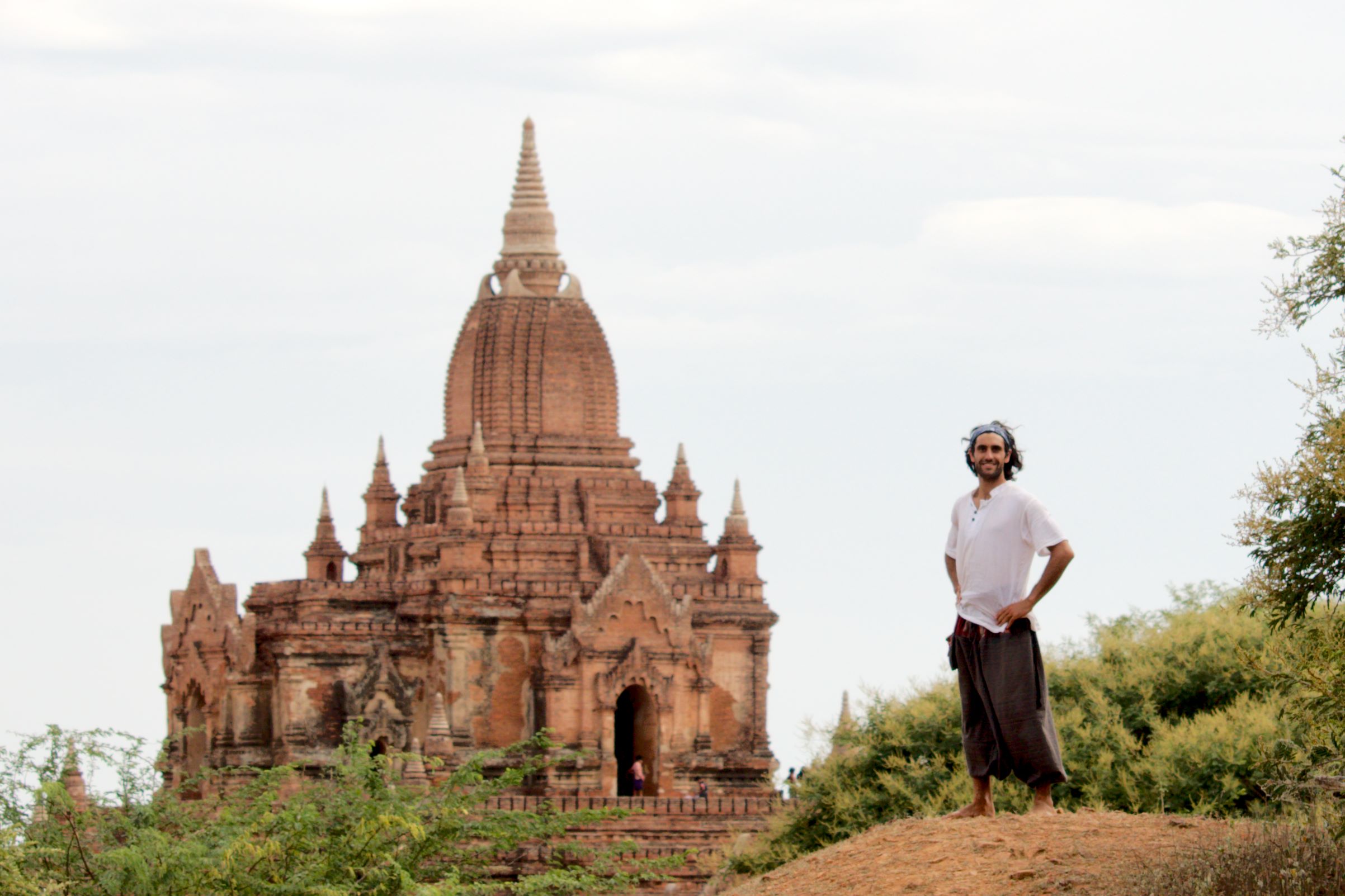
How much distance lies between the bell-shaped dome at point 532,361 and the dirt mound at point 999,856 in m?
36.5

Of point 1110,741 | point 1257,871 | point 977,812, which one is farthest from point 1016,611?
point 1110,741

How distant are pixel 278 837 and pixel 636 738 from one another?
989 inches

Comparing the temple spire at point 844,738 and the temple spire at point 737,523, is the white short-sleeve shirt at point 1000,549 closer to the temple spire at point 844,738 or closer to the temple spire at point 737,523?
the temple spire at point 844,738

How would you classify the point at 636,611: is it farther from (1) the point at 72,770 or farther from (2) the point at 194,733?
(1) the point at 72,770

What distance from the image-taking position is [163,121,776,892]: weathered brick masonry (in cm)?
Result: 5134

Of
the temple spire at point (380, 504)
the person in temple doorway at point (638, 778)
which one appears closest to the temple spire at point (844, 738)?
the person in temple doorway at point (638, 778)

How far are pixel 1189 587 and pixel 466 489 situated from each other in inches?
679

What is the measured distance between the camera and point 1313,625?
20.2m

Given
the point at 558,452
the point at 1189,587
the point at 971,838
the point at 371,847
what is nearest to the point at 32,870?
the point at 371,847

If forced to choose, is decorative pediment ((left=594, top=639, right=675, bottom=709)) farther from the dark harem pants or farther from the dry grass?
the dry grass

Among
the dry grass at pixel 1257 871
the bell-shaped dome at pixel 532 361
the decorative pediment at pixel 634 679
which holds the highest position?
the bell-shaped dome at pixel 532 361

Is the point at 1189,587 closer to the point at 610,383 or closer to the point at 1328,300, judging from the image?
the point at 610,383

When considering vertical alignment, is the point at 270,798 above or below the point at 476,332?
below

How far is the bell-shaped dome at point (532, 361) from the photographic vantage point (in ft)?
186
